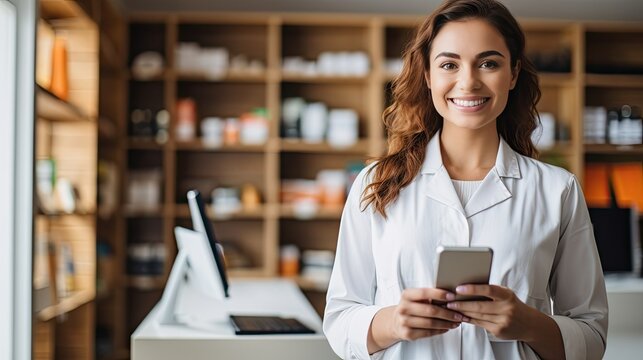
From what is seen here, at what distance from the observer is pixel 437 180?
1.62m

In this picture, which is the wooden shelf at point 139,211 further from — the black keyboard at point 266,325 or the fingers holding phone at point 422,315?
the fingers holding phone at point 422,315

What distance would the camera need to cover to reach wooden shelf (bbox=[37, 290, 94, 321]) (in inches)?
144

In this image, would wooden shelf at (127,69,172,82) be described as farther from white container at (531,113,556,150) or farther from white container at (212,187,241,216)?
white container at (531,113,556,150)

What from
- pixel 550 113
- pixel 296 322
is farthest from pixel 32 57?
pixel 550 113

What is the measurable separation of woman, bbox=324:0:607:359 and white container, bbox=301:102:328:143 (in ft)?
12.8

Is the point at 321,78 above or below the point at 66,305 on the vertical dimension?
above

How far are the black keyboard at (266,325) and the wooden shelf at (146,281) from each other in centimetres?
264

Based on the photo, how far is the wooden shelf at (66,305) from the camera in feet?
12.0

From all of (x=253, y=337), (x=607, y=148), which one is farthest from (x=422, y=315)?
(x=607, y=148)

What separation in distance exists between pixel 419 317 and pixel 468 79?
1.41 feet

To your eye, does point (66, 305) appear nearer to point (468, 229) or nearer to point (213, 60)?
point (213, 60)

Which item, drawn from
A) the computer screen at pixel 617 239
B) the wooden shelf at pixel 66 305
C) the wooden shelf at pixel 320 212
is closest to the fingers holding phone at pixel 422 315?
the wooden shelf at pixel 66 305

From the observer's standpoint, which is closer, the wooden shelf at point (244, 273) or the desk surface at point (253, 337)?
the desk surface at point (253, 337)

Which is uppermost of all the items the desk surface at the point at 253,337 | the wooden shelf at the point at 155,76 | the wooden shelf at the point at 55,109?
the wooden shelf at the point at 155,76
